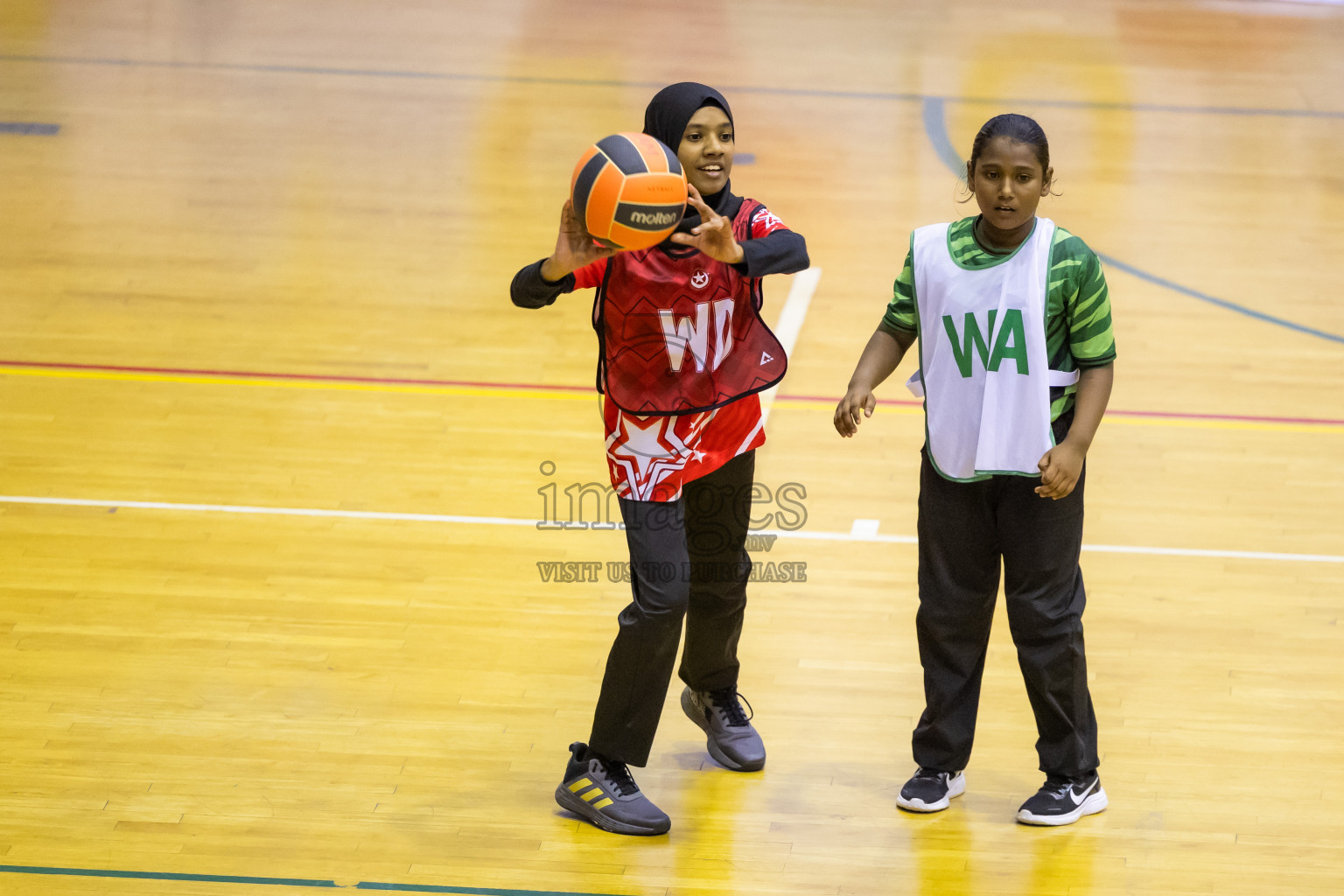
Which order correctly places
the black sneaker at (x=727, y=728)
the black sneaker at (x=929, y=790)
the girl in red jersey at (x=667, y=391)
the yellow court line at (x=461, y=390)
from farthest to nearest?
1. the yellow court line at (x=461, y=390)
2. the black sneaker at (x=727, y=728)
3. the black sneaker at (x=929, y=790)
4. the girl in red jersey at (x=667, y=391)

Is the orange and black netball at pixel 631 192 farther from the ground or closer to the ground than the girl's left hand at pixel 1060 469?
farther from the ground

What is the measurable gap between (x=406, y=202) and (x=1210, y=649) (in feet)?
17.3

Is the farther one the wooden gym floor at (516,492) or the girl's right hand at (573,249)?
the wooden gym floor at (516,492)

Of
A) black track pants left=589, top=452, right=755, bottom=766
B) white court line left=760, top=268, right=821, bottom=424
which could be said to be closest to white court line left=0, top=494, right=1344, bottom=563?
white court line left=760, top=268, right=821, bottom=424

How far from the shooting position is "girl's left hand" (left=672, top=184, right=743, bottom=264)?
292 cm

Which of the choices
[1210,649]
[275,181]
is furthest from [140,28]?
[1210,649]

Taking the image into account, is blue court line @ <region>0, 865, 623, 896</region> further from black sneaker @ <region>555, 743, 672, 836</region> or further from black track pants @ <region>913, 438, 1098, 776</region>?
black track pants @ <region>913, 438, 1098, 776</region>

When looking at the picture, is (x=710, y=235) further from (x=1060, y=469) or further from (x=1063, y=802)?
(x=1063, y=802)

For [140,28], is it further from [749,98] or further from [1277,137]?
[1277,137]

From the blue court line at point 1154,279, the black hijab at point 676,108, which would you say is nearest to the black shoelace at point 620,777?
the black hijab at point 676,108

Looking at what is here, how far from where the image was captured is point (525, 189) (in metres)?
8.32

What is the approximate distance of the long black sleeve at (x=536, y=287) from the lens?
3.07 metres

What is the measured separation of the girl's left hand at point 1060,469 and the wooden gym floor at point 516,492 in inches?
34.2

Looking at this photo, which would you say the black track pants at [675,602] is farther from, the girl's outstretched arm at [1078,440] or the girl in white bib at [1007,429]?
the girl's outstretched arm at [1078,440]
